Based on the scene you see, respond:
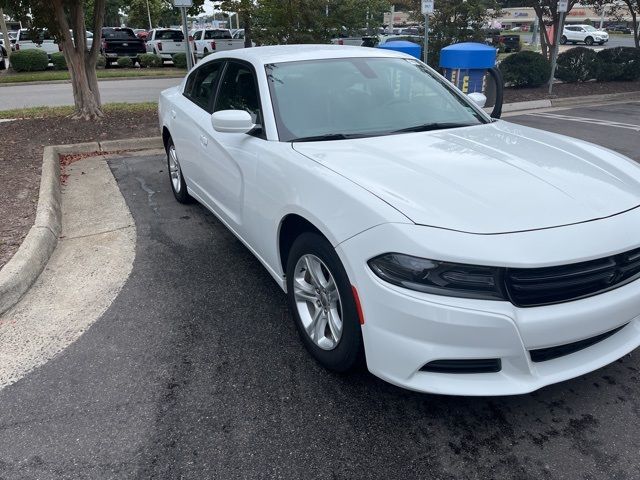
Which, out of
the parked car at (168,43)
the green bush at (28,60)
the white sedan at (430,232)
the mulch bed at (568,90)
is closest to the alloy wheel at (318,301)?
the white sedan at (430,232)

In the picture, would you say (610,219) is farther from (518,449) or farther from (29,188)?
(29,188)

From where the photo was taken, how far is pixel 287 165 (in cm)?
307

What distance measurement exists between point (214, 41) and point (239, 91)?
23097mm

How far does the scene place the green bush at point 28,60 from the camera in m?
23.2

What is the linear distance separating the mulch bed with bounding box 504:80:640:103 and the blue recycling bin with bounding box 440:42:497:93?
3703 mm

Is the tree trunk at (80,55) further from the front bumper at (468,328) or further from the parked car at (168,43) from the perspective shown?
the parked car at (168,43)

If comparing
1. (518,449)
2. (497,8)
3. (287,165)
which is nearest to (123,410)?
(287,165)

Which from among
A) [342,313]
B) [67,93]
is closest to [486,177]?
[342,313]

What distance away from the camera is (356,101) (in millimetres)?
3662

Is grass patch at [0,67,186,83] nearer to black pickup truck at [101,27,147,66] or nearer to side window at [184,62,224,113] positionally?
black pickup truck at [101,27,147,66]

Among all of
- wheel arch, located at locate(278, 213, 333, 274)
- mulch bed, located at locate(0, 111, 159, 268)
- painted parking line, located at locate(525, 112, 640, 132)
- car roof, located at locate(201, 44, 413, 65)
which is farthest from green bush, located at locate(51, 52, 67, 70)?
wheel arch, located at locate(278, 213, 333, 274)

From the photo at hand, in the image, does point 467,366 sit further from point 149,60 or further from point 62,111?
point 149,60

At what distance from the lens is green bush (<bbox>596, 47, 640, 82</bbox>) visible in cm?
1564

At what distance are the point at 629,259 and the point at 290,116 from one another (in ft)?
6.86
